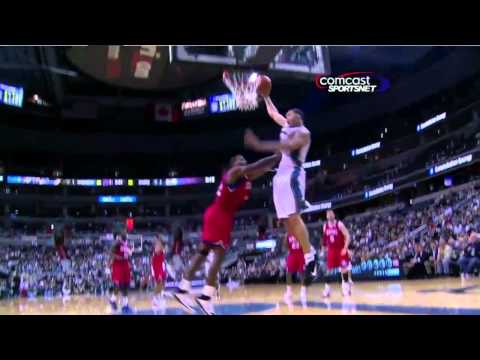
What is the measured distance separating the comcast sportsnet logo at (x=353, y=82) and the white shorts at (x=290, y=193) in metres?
2.38

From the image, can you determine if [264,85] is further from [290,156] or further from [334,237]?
[334,237]

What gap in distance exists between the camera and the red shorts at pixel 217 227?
694cm

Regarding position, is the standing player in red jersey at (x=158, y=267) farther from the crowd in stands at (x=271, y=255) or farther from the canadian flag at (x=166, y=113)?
the canadian flag at (x=166, y=113)

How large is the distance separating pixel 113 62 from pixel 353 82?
469 cm

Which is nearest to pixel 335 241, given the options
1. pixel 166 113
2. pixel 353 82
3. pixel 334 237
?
pixel 334 237

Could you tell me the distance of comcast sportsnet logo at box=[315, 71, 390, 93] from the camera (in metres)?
8.98

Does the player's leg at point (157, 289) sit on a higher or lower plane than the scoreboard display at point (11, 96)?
lower

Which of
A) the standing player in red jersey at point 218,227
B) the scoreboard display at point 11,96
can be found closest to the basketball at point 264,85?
the standing player in red jersey at point 218,227

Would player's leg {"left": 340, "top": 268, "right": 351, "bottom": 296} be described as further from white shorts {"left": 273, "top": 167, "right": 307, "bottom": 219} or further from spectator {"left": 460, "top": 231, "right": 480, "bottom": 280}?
spectator {"left": 460, "top": 231, "right": 480, "bottom": 280}

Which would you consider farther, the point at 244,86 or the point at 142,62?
the point at 142,62

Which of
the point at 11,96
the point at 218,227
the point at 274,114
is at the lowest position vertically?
the point at 218,227

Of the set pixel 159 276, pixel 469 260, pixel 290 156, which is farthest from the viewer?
pixel 469 260

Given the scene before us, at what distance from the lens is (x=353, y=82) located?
910 cm
